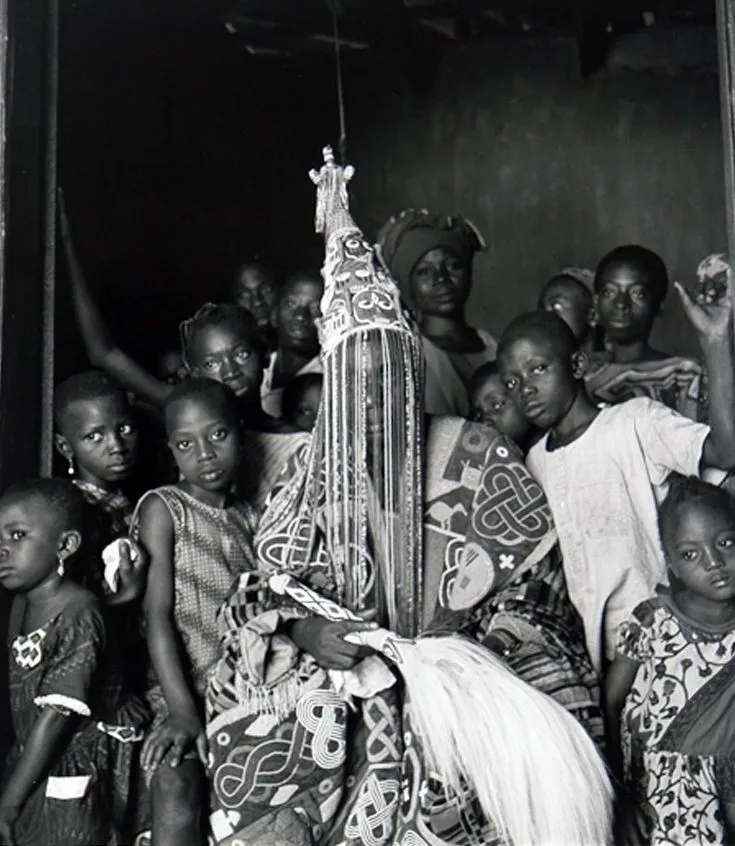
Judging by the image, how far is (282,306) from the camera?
3.18m

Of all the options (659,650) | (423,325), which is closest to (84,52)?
(423,325)

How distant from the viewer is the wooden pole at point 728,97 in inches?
93.2

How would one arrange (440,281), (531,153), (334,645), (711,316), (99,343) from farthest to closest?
(531,153) < (440,281) < (99,343) < (711,316) < (334,645)

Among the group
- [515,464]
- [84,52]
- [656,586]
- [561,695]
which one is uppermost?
[84,52]

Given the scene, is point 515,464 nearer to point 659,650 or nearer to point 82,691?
point 659,650

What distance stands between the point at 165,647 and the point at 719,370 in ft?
3.35

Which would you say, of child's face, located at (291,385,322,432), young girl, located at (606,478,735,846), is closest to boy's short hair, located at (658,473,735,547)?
young girl, located at (606,478,735,846)

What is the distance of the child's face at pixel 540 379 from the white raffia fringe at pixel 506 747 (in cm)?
51

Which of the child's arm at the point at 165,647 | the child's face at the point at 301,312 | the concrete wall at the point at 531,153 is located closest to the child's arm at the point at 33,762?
the child's arm at the point at 165,647

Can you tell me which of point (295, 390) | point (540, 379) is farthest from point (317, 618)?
point (295, 390)

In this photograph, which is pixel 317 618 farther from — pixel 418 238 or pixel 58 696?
pixel 418 238

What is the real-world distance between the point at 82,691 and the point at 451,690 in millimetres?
587

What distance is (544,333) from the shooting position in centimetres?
261

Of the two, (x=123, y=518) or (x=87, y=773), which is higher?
(x=123, y=518)
